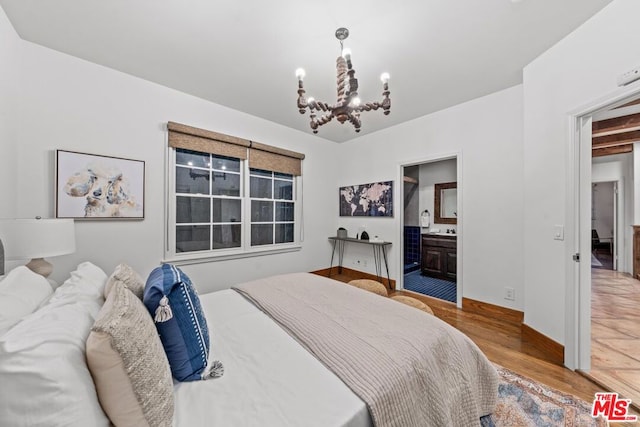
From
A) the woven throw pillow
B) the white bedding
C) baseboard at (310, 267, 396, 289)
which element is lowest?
baseboard at (310, 267, 396, 289)

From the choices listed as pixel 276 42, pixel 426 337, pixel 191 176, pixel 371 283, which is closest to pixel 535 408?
pixel 426 337

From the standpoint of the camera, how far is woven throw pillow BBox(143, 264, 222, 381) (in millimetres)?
1001

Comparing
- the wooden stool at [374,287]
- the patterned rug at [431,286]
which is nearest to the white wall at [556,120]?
the patterned rug at [431,286]

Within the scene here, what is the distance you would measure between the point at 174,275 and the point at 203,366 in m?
0.43

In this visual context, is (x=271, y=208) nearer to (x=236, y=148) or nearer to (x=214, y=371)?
(x=236, y=148)

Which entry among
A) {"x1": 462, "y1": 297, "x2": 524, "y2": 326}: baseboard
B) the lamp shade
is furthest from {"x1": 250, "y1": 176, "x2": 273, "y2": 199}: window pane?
{"x1": 462, "y1": 297, "x2": 524, "y2": 326}: baseboard

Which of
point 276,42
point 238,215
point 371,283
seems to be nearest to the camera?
point 276,42

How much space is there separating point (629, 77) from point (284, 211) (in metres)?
3.72

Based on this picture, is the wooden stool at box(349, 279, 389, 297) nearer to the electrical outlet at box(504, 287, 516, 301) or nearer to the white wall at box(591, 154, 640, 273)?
the electrical outlet at box(504, 287, 516, 301)

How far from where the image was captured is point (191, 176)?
3.10 m

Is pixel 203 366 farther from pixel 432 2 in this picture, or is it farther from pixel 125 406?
pixel 432 2

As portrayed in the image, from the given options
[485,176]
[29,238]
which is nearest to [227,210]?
[29,238]

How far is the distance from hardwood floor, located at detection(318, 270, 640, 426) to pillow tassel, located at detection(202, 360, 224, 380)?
7.33ft

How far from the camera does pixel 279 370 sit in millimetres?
1045
